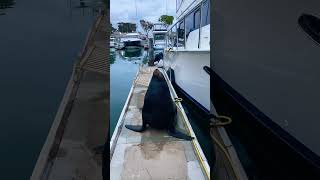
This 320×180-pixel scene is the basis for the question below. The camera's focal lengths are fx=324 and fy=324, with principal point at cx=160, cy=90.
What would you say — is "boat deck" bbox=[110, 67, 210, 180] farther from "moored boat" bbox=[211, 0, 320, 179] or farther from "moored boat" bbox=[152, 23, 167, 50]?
"moored boat" bbox=[152, 23, 167, 50]

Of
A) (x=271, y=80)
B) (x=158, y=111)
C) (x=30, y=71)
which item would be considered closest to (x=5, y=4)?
(x=30, y=71)

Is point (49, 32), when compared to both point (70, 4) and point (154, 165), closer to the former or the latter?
point (70, 4)

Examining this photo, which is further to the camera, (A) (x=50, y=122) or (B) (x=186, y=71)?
→ (B) (x=186, y=71)

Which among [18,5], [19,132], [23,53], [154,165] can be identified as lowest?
[154,165]

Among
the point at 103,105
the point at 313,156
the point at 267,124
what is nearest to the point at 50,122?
the point at 103,105

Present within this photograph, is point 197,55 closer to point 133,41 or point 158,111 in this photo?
point 158,111

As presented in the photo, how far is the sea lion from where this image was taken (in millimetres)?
5023

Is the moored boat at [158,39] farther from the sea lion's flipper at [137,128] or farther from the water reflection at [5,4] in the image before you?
the water reflection at [5,4]

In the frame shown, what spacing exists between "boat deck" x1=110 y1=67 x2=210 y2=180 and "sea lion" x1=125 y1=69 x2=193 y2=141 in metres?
0.12

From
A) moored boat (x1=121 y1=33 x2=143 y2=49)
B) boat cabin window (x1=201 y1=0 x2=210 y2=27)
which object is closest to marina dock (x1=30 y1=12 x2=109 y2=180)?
boat cabin window (x1=201 y1=0 x2=210 y2=27)

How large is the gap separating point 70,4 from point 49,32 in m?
0.12

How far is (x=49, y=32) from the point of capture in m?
1.14

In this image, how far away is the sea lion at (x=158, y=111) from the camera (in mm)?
5023

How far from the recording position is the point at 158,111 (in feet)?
16.9
